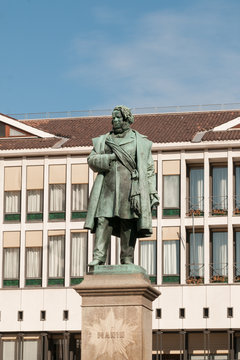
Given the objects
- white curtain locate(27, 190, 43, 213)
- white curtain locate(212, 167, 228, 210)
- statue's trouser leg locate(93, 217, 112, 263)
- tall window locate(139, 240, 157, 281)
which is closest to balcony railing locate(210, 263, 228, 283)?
tall window locate(139, 240, 157, 281)

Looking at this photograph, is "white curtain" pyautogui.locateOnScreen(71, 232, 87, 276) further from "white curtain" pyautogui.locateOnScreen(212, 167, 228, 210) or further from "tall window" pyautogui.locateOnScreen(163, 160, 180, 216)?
"white curtain" pyautogui.locateOnScreen(212, 167, 228, 210)

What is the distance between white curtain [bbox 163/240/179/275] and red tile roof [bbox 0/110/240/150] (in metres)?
6.21

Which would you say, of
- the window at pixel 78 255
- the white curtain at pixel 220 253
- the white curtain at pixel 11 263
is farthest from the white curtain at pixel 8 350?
the white curtain at pixel 220 253

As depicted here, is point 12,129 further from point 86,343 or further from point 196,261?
point 86,343

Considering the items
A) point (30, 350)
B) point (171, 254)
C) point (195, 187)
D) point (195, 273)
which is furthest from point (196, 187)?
point (30, 350)

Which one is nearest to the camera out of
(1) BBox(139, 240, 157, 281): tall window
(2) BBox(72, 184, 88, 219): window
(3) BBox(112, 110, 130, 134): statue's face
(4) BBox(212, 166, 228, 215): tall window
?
(3) BBox(112, 110, 130, 134): statue's face

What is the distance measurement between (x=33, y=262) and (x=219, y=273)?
454 inches

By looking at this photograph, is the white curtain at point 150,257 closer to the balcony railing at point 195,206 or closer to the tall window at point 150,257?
the tall window at point 150,257

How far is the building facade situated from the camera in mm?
68562

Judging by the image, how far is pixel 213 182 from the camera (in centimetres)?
7106

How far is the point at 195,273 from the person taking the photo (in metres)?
69.5

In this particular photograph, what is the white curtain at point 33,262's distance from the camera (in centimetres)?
7156

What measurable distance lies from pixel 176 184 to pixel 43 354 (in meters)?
13.0

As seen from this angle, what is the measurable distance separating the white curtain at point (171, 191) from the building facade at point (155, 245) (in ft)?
0.20
